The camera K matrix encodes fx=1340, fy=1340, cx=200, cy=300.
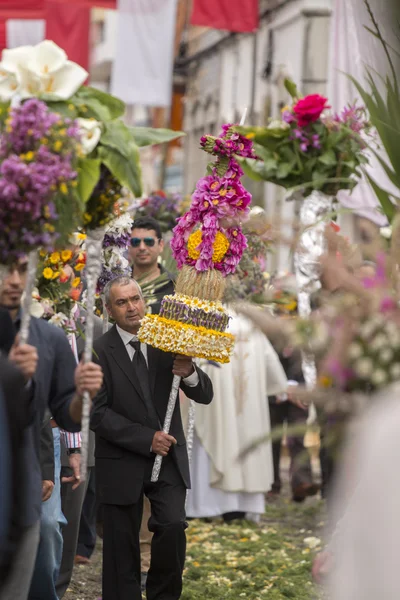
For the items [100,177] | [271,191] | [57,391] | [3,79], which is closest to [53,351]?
[57,391]

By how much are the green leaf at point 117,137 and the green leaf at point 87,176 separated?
0.11m

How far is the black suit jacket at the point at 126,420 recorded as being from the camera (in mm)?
7559

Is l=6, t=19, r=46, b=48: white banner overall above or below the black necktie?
above

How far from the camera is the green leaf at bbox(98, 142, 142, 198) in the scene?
218 inches

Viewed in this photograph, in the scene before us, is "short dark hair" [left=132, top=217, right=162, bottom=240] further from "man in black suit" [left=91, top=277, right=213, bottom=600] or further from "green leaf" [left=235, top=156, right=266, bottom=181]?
"green leaf" [left=235, top=156, right=266, bottom=181]

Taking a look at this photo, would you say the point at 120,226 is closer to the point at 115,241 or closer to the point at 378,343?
the point at 115,241

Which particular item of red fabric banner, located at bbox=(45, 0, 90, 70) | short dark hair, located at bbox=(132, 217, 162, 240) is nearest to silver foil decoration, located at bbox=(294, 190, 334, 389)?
short dark hair, located at bbox=(132, 217, 162, 240)

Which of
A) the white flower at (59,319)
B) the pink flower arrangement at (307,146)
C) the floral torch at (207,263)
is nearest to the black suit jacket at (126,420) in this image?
the floral torch at (207,263)

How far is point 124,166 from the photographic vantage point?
5.55m

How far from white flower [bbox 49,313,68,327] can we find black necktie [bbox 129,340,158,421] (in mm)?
553

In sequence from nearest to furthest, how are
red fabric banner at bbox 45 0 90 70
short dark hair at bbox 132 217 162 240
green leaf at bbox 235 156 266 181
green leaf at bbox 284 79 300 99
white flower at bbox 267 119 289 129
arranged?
1. green leaf at bbox 235 156 266 181
2. white flower at bbox 267 119 289 129
3. green leaf at bbox 284 79 300 99
4. short dark hair at bbox 132 217 162 240
5. red fabric banner at bbox 45 0 90 70

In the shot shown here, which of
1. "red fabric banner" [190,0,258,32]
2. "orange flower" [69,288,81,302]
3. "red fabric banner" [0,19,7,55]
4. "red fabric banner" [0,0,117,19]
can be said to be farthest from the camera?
"red fabric banner" [0,19,7,55]

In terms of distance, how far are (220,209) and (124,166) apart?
→ 79.0 inches

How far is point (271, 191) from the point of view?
79.1 ft
